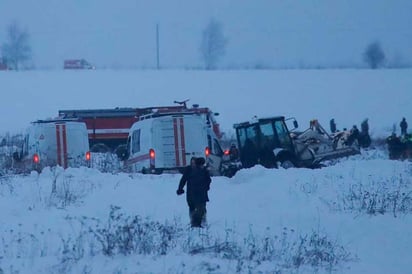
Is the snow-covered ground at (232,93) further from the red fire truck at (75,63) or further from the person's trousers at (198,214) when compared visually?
the person's trousers at (198,214)

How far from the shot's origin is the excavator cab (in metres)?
28.1

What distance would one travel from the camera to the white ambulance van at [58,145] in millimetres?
27266

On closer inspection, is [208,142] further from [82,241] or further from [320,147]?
[82,241]

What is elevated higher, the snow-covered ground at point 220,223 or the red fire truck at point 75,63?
the red fire truck at point 75,63

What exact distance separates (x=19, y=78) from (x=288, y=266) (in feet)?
213

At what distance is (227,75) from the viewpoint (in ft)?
251

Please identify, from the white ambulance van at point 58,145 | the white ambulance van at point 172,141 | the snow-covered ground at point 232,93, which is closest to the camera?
the white ambulance van at point 172,141

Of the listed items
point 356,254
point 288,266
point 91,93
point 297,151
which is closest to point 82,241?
point 288,266

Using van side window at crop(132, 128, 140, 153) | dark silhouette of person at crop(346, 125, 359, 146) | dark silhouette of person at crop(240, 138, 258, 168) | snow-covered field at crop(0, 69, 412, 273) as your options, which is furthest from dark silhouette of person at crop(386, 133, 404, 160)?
van side window at crop(132, 128, 140, 153)

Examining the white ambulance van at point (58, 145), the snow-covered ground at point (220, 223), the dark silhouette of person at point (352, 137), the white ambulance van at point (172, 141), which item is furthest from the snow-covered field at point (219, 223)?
the white ambulance van at point (58, 145)

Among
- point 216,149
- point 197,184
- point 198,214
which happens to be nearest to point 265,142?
point 216,149

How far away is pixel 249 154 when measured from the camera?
28.2 metres

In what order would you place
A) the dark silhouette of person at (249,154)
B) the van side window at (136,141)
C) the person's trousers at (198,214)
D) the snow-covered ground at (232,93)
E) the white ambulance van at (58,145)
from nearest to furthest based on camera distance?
the person's trousers at (198,214), the van side window at (136,141), the white ambulance van at (58,145), the dark silhouette of person at (249,154), the snow-covered ground at (232,93)

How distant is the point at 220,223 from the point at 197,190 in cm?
106
